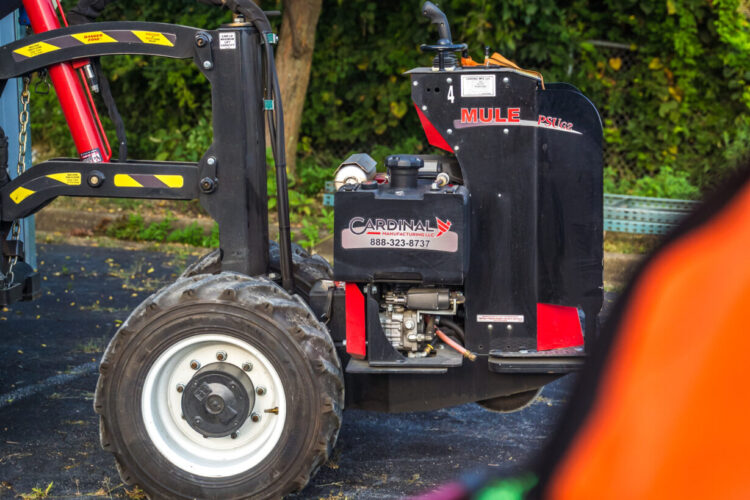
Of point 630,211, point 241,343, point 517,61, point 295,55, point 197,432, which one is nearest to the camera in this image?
point 241,343

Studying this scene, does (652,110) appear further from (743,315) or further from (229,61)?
(743,315)

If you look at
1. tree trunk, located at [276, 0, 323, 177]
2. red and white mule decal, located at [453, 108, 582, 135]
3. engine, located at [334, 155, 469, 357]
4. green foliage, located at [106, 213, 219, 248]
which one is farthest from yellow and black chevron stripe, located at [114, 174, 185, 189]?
tree trunk, located at [276, 0, 323, 177]

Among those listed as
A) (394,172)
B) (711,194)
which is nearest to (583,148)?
(394,172)

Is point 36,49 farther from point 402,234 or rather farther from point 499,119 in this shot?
point 499,119

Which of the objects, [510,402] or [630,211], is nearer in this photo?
[510,402]

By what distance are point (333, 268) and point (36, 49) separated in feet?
5.20

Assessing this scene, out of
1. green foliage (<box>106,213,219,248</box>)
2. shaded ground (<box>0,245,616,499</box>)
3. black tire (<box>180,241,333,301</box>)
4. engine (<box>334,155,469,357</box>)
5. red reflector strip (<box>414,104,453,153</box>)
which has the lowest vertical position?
green foliage (<box>106,213,219,248</box>)

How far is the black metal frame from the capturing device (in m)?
4.16

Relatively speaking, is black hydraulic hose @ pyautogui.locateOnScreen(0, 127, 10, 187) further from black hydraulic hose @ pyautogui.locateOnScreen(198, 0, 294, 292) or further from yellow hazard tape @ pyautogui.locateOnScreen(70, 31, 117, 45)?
black hydraulic hose @ pyautogui.locateOnScreen(198, 0, 294, 292)

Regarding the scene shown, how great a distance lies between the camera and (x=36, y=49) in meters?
A: 4.23

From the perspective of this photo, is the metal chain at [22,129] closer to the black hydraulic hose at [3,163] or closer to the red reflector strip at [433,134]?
the black hydraulic hose at [3,163]

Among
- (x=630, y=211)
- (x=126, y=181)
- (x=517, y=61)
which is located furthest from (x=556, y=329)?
(x=517, y=61)

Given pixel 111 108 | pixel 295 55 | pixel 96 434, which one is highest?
pixel 111 108

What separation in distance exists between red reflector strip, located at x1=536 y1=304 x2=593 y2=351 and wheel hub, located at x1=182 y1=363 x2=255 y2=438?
4.14 feet
